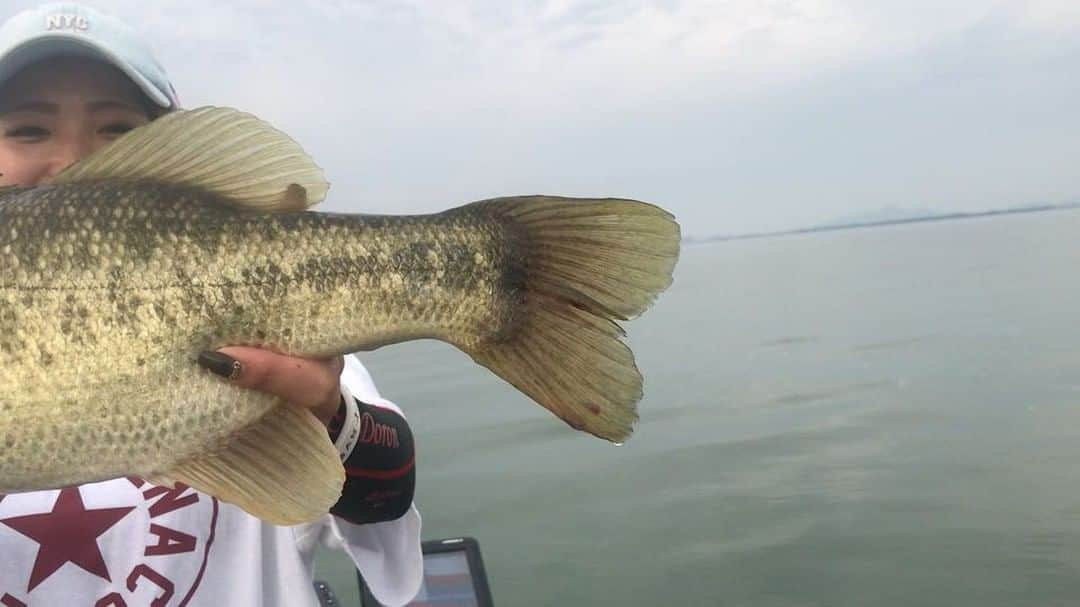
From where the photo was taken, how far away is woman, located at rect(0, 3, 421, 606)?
2.19 m

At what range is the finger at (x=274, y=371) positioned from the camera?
1.70 meters

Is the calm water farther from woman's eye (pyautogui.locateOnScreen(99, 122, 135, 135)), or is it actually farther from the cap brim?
the cap brim

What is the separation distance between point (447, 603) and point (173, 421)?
2.19 metres

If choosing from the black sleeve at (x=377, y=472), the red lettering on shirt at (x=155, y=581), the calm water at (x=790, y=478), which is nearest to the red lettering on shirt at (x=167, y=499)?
the red lettering on shirt at (x=155, y=581)

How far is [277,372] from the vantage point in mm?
1737

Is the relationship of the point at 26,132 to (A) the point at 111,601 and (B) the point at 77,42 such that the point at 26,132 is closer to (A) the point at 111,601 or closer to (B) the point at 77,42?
(B) the point at 77,42

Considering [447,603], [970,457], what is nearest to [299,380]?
[447,603]

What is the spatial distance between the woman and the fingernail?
348 millimetres

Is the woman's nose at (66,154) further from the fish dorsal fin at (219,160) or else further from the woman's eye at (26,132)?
the fish dorsal fin at (219,160)

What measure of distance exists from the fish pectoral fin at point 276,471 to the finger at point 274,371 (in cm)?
6

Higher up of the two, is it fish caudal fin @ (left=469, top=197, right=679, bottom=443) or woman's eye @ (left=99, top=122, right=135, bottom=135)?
woman's eye @ (left=99, top=122, right=135, bottom=135)

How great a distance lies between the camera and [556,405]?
5.89 feet

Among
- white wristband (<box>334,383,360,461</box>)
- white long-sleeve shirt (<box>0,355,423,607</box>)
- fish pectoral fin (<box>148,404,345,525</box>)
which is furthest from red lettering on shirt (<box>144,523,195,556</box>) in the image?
fish pectoral fin (<box>148,404,345,525</box>)

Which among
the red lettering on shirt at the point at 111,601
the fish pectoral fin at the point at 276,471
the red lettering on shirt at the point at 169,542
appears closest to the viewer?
the fish pectoral fin at the point at 276,471
